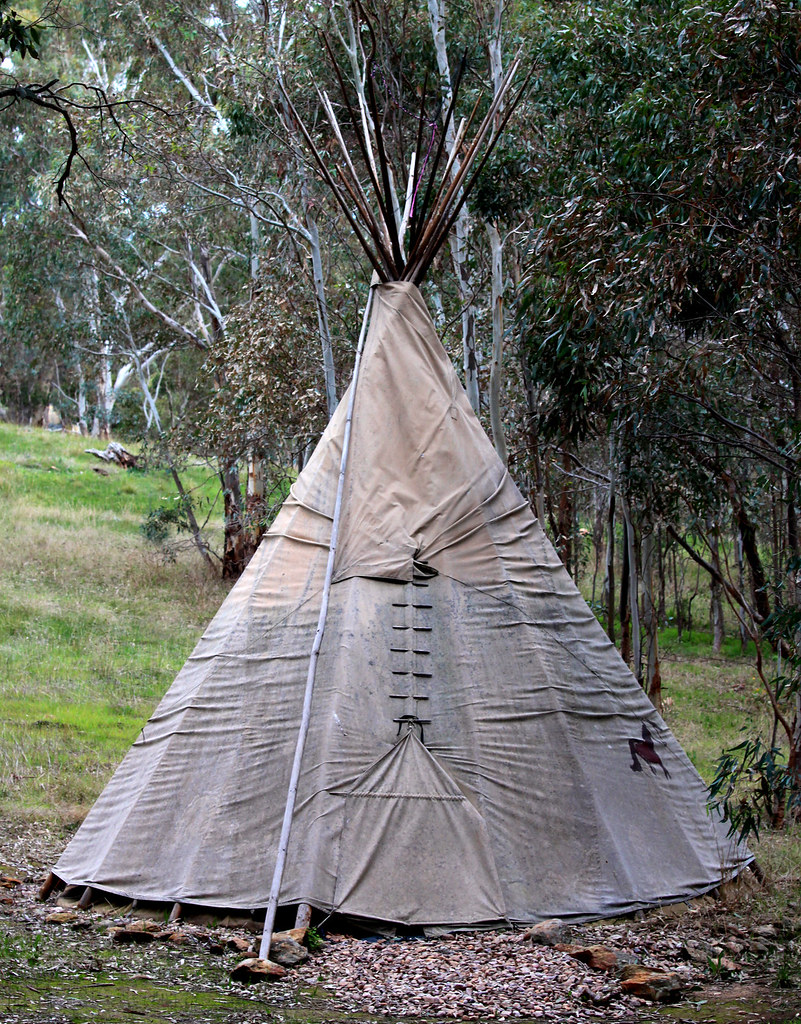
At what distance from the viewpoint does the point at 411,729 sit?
5.55 meters

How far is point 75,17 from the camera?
21.5 m

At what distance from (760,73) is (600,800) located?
14.8 ft

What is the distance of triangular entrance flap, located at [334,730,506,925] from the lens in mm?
5047

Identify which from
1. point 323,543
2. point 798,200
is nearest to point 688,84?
point 798,200

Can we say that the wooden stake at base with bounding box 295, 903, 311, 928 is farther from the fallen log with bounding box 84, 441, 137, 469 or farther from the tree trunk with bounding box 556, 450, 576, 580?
the fallen log with bounding box 84, 441, 137, 469

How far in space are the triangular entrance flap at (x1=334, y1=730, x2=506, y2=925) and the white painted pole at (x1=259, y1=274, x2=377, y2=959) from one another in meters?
0.34

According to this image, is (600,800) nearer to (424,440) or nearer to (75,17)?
(424,440)

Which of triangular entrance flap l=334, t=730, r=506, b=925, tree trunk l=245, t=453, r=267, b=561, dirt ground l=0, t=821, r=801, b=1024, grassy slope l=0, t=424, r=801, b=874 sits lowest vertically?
grassy slope l=0, t=424, r=801, b=874

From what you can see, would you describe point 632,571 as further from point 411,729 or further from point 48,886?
point 48,886

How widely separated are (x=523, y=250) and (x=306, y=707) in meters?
8.37

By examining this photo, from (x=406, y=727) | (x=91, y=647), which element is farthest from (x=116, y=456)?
(x=406, y=727)

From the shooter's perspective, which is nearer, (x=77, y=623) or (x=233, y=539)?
(x=77, y=623)

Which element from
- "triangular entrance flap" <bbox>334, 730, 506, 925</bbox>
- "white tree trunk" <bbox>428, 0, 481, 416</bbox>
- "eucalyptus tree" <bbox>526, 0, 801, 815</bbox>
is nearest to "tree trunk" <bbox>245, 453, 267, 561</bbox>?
"white tree trunk" <bbox>428, 0, 481, 416</bbox>

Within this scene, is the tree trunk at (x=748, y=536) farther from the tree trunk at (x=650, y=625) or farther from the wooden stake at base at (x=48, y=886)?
the wooden stake at base at (x=48, y=886)
